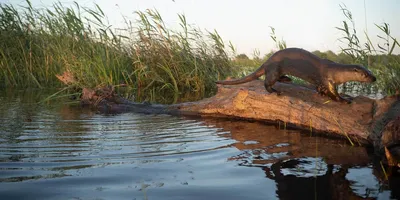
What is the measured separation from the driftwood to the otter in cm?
11

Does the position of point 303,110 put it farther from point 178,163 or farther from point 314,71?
point 178,163

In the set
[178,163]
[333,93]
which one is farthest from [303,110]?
[178,163]

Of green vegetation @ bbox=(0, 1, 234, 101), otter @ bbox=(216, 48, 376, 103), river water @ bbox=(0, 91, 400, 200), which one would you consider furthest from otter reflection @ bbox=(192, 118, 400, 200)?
green vegetation @ bbox=(0, 1, 234, 101)

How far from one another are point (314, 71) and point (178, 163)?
2.34m

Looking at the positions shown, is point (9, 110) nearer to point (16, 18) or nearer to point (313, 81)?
point (313, 81)

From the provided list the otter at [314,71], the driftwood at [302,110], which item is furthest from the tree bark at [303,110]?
the otter at [314,71]

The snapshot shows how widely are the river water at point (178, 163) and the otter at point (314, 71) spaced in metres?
0.57

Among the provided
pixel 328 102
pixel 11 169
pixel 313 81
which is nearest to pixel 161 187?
pixel 11 169

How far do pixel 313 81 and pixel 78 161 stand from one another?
2.82 meters

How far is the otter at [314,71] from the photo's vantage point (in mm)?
4355

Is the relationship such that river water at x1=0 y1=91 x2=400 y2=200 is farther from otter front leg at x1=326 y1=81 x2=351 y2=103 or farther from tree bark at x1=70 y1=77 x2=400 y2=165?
otter front leg at x1=326 y1=81 x2=351 y2=103

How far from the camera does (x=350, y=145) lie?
3.61 metres

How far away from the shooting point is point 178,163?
2.78 meters

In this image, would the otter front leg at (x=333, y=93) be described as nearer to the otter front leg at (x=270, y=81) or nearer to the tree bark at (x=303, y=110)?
the tree bark at (x=303, y=110)
